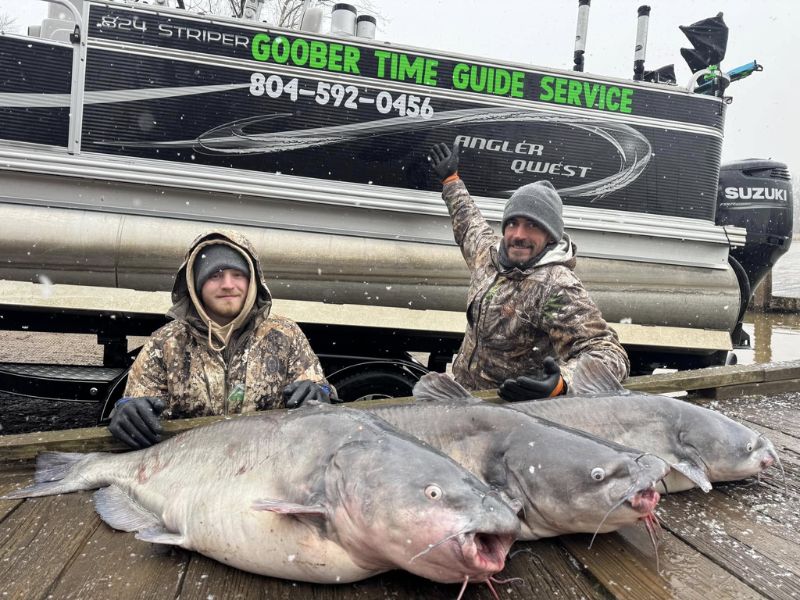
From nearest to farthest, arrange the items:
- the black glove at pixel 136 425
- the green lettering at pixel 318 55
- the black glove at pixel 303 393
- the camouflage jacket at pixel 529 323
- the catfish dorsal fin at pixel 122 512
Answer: the catfish dorsal fin at pixel 122 512 → the black glove at pixel 136 425 → the black glove at pixel 303 393 → the camouflage jacket at pixel 529 323 → the green lettering at pixel 318 55

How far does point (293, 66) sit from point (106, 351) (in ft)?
8.96

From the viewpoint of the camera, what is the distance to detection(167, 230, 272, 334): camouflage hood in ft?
9.67

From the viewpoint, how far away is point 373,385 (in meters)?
4.71

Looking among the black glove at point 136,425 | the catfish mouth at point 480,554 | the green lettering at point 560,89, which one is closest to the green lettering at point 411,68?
the green lettering at point 560,89

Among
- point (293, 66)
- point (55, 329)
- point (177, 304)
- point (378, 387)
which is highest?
point (293, 66)

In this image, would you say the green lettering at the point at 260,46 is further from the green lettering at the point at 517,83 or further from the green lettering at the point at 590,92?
the green lettering at the point at 590,92

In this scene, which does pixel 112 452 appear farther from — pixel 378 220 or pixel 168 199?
pixel 378 220

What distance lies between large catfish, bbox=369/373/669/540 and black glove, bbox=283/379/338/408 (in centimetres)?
60

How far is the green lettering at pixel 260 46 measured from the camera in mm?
4492

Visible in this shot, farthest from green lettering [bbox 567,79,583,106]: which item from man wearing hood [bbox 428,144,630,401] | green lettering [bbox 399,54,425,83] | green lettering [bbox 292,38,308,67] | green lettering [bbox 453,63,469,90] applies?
green lettering [bbox 292,38,308,67]

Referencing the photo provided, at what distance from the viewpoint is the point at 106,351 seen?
455 centimetres

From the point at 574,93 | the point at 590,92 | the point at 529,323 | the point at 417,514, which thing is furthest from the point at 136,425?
the point at 590,92

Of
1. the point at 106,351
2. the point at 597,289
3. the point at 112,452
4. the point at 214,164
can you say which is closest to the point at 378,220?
the point at 214,164

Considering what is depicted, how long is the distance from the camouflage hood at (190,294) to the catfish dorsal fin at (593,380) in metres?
1.64
